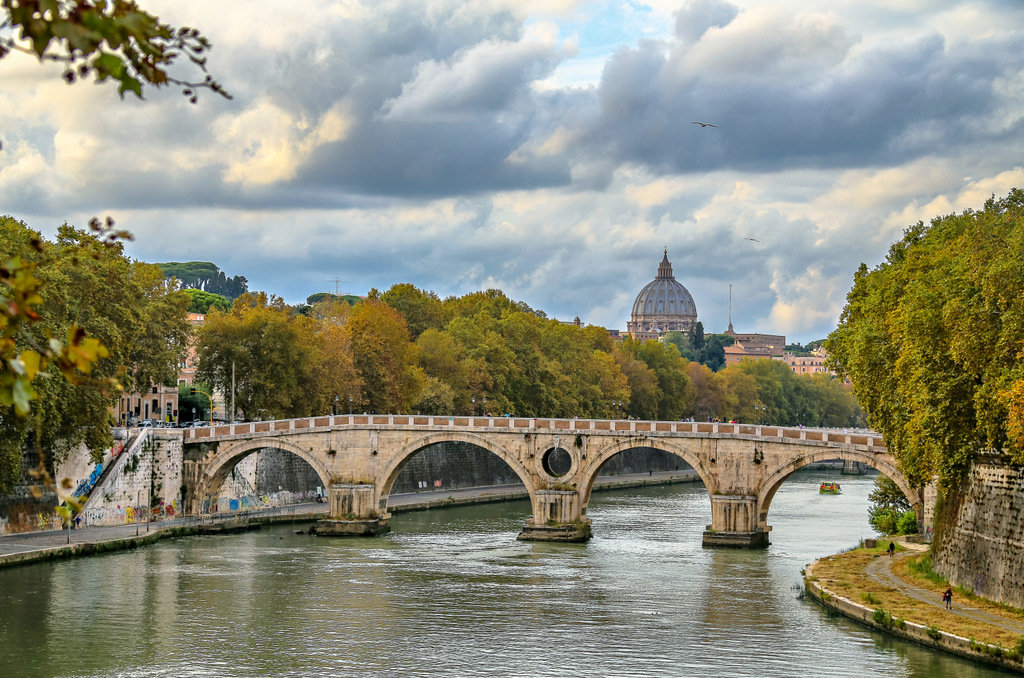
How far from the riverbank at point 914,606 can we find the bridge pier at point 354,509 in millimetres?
21008

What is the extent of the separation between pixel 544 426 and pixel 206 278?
443 feet

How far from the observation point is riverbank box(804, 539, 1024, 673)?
Result: 28.9 metres

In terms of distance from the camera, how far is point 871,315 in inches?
1796

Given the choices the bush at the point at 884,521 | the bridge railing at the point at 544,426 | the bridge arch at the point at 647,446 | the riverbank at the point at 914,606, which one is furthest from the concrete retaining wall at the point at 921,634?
the bush at the point at 884,521

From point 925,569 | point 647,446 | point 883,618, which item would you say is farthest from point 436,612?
point 647,446

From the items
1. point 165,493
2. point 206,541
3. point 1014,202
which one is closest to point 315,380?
point 165,493

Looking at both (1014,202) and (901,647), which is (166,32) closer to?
(901,647)

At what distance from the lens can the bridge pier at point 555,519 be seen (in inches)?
2168

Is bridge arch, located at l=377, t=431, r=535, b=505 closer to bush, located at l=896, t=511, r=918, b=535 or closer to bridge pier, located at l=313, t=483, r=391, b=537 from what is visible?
bridge pier, located at l=313, t=483, r=391, b=537

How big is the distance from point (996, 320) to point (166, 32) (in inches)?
1156

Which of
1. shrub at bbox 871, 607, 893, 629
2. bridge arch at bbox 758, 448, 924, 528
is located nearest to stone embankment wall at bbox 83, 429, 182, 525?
bridge arch at bbox 758, 448, 924, 528

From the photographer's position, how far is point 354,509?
5816 centimetres

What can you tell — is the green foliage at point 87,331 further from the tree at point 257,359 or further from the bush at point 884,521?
the bush at point 884,521

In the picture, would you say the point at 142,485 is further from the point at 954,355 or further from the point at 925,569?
the point at 954,355
